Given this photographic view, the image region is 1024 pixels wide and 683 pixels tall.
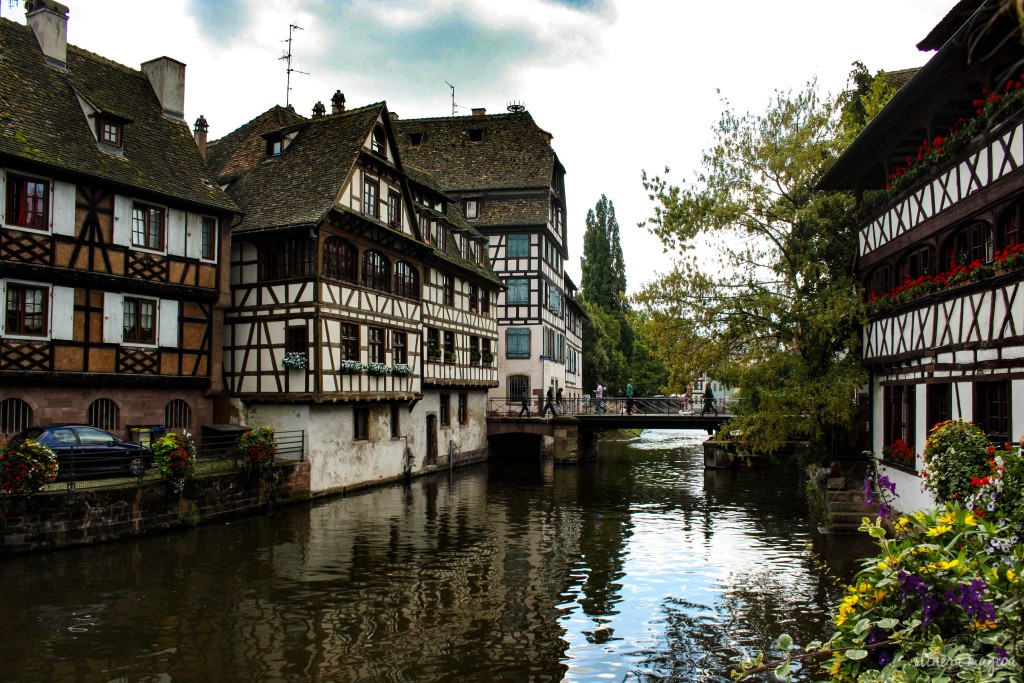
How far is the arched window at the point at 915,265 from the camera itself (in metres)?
17.8

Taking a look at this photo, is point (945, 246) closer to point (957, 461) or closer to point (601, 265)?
point (957, 461)

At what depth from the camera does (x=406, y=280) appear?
1239 inches

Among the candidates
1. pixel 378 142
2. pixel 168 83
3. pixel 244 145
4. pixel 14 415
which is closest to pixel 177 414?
pixel 14 415

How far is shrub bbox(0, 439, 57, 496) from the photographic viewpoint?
50.9 feet

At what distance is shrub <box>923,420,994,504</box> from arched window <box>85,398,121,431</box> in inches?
781

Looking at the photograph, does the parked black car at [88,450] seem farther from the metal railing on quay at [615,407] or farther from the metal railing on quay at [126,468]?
the metal railing on quay at [615,407]

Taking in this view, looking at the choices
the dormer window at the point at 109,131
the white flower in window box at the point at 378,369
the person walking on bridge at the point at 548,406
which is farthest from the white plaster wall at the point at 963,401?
the person walking on bridge at the point at 548,406

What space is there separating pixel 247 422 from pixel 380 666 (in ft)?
56.7

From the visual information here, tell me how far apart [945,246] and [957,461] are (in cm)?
700

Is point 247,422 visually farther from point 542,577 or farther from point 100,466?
point 542,577

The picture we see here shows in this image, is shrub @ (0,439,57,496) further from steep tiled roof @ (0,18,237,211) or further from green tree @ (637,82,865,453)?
green tree @ (637,82,865,453)

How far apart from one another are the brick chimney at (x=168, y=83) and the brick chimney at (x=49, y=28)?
3596 millimetres

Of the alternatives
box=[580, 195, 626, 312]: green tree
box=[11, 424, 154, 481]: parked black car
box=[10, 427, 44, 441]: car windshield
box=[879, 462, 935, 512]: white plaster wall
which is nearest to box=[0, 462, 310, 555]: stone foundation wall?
box=[11, 424, 154, 481]: parked black car

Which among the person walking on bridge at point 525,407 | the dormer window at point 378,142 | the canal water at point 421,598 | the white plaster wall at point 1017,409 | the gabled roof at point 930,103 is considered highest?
the dormer window at point 378,142
